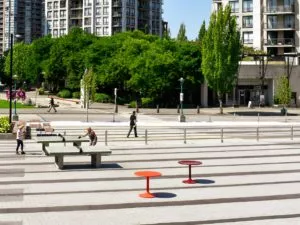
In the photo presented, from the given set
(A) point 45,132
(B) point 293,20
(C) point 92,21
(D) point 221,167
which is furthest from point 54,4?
(D) point 221,167

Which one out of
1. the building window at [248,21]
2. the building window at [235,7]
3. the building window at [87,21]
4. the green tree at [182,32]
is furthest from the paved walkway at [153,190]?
the building window at [87,21]

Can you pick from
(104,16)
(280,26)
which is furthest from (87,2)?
(280,26)

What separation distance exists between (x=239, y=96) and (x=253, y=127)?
3198 centimetres

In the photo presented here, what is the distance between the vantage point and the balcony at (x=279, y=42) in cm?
8406

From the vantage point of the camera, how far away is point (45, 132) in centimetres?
2816

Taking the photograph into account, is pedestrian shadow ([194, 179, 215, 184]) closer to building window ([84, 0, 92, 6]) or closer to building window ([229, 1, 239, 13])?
building window ([229, 1, 239, 13])

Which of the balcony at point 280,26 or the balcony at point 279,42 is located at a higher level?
the balcony at point 280,26

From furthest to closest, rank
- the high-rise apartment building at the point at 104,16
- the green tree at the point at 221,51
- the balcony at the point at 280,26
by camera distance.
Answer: the high-rise apartment building at the point at 104,16, the balcony at the point at 280,26, the green tree at the point at 221,51

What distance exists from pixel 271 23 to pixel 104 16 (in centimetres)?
7135

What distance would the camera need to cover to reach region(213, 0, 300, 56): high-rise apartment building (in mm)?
83312

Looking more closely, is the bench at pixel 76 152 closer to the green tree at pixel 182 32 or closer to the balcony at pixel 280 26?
the balcony at pixel 280 26

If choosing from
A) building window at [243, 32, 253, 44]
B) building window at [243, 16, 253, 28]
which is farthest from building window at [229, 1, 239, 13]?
building window at [243, 32, 253, 44]

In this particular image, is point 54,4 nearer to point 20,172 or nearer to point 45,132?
point 45,132

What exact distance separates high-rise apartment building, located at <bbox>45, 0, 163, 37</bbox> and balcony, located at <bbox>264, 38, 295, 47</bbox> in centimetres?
5682
